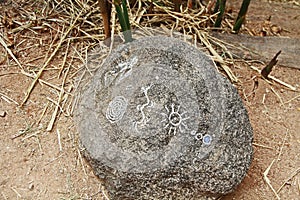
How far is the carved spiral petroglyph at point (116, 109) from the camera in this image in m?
1.98

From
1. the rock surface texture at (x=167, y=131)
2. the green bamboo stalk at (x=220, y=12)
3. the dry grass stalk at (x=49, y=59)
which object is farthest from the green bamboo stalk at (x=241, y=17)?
the dry grass stalk at (x=49, y=59)

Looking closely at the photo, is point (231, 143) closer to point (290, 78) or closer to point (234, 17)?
point (290, 78)

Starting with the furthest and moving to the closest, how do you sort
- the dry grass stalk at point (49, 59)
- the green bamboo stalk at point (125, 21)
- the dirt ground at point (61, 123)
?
the dry grass stalk at point (49, 59) < the green bamboo stalk at point (125, 21) < the dirt ground at point (61, 123)

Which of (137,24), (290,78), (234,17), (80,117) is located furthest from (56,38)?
(290,78)

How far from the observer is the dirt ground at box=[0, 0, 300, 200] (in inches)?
83.4

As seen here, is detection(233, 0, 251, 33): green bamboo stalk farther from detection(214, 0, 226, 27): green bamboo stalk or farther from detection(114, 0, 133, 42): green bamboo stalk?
detection(114, 0, 133, 42): green bamboo stalk

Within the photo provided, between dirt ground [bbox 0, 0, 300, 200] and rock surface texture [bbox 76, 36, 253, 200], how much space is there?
0.56 feet

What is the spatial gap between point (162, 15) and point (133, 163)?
909 millimetres

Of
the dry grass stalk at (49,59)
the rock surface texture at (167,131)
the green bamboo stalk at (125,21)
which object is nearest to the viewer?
the rock surface texture at (167,131)

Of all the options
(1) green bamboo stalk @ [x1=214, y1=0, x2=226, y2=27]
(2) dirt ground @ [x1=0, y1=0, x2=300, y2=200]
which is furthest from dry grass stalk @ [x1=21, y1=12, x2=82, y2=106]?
(1) green bamboo stalk @ [x1=214, y1=0, x2=226, y2=27]

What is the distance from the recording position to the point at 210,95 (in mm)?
1990

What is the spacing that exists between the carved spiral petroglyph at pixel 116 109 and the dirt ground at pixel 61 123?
260mm

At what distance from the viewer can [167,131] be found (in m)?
1.93

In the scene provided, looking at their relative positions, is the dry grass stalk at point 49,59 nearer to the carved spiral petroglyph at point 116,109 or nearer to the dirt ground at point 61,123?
the dirt ground at point 61,123
